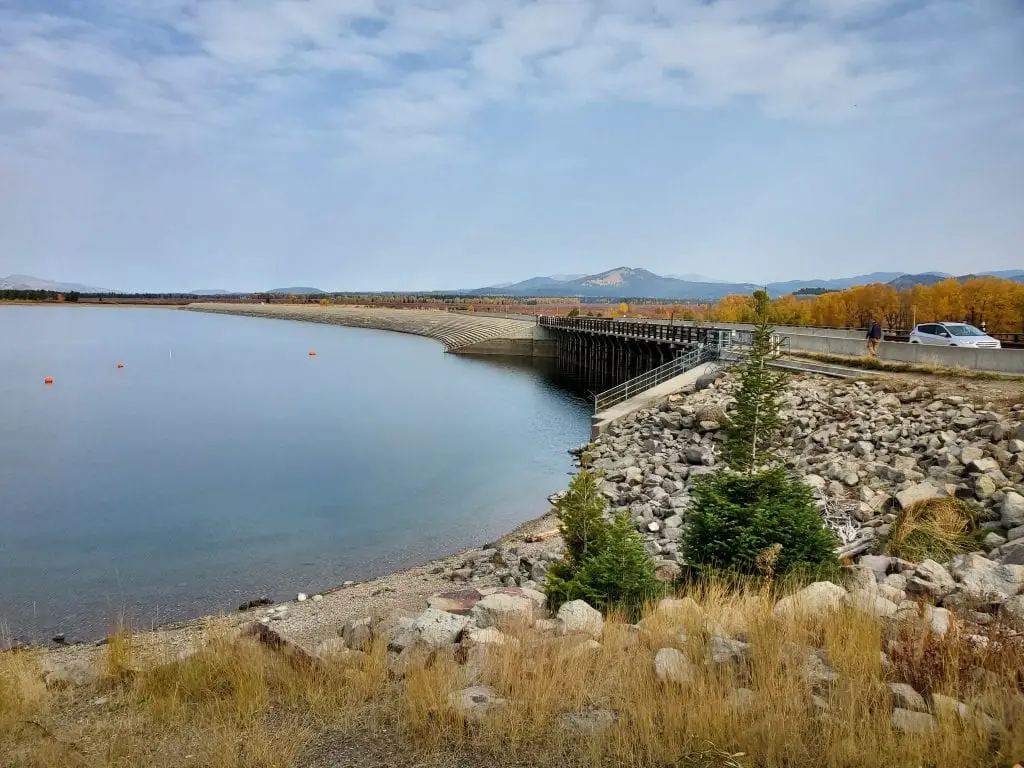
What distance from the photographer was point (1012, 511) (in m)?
11.3

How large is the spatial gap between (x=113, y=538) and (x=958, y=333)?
103 feet

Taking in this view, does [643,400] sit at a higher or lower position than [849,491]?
lower

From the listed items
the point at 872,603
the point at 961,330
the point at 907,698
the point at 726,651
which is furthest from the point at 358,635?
the point at 961,330

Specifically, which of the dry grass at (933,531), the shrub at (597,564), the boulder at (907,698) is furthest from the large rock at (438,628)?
the dry grass at (933,531)

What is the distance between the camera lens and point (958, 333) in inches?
1144

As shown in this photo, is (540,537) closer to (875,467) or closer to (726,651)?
(875,467)

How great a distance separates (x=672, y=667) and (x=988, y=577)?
5.02 metres

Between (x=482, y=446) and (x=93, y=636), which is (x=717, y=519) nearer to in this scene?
(x=93, y=636)

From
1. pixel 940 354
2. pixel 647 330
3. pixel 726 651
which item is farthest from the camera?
pixel 647 330

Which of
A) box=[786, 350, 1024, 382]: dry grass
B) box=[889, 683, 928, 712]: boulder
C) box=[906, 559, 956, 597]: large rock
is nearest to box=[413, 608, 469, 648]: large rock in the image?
box=[889, 683, 928, 712]: boulder

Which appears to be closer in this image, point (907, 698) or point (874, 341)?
point (907, 698)

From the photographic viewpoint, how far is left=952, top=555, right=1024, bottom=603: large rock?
785cm

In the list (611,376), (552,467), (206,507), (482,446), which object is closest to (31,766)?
(206,507)

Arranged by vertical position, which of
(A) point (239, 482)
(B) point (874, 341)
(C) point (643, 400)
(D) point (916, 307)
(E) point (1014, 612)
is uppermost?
(D) point (916, 307)
